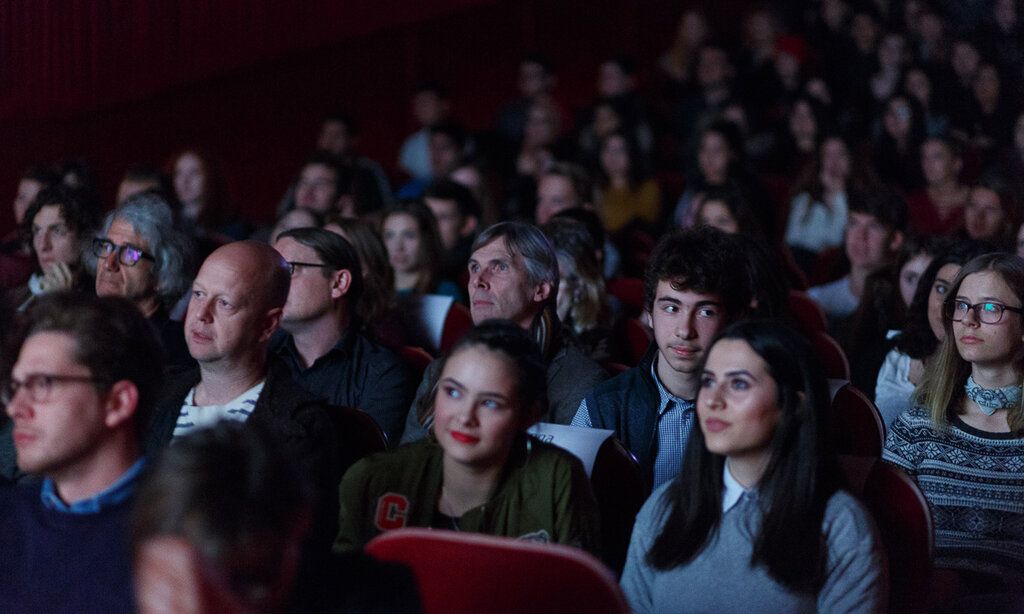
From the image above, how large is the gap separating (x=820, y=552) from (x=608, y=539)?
23.0 inches

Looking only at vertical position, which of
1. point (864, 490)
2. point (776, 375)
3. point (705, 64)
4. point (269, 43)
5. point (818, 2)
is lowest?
point (864, 490)

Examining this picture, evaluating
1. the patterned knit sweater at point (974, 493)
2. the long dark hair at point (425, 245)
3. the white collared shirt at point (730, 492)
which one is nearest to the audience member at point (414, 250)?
the long dark hair at point (425, 245)

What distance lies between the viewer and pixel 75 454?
1871 mm

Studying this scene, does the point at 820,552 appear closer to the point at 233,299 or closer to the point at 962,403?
the point at 962,403

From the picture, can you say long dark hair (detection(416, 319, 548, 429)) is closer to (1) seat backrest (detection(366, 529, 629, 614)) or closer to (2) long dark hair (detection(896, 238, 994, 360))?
(1) seat backrest (detection(366, 529, 629, 614))

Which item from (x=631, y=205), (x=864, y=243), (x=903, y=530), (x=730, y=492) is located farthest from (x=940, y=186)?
(x=730, y=492)

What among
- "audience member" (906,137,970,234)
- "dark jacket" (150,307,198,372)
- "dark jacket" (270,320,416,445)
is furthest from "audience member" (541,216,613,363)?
"audience member" (906,137,970,234)

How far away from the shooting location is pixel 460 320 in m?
4.00

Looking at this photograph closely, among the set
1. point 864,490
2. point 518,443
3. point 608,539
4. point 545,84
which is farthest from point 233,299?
point 545,84

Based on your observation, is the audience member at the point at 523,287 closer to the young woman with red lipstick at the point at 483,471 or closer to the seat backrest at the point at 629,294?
the young woman with red lipstick at the point at 483,471

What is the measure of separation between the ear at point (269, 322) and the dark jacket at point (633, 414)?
76cm

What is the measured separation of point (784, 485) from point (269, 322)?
4.07ft

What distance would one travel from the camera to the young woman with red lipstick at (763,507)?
6.73 feet

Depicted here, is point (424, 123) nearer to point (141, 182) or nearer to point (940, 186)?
point (141, 182)
